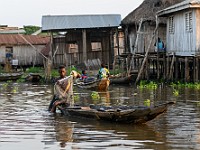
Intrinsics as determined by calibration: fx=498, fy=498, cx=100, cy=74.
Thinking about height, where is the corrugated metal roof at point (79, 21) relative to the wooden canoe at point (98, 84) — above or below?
above

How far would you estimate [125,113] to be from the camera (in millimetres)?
11438

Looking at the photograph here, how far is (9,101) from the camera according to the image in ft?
60.7

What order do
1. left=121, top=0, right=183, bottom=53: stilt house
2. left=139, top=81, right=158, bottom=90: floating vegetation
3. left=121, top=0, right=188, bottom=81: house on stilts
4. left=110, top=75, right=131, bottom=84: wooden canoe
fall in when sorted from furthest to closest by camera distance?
left=121, top=0, right=183, bottom=53: stilt house, left=121, top=0, right=188, bottom=81: house on stilts, left=110, top=75, right=131, bottom=84: wooden canoe, left=139, top=81, right=158, bottom=90: floating vegetation

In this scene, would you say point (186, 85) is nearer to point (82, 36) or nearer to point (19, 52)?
point (82, 36)

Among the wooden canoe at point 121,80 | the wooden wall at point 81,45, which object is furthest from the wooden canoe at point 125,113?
the wooden wall at point 81,45

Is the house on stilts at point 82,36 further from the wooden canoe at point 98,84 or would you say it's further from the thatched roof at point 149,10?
the wooden canoe at point 98,84

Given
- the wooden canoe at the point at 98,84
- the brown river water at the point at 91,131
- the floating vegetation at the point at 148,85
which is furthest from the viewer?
the floating vegetation at the point at 148,85

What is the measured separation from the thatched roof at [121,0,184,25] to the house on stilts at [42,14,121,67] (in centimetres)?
337

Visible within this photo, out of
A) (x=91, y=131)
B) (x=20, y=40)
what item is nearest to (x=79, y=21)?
(x=20, y=40)

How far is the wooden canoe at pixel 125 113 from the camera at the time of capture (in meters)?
11.1

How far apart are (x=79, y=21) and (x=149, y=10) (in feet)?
20.4

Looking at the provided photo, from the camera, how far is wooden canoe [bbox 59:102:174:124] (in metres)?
11.1

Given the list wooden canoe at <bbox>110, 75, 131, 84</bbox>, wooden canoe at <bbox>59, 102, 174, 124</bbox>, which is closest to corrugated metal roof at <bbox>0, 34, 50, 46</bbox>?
wooden canoe at <bbox>110, 75, 131, 84</bbox>

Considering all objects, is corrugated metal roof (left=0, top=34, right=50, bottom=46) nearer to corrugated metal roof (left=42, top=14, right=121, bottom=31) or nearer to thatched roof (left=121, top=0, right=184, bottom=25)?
corrugated metal roof (left=42, top=14, right=121, bottom=31)
